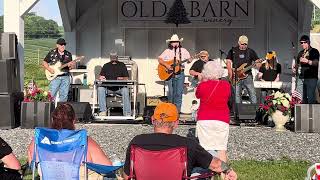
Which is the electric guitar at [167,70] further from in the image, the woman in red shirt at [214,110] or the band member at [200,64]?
the woman in red shirt at [214,110]

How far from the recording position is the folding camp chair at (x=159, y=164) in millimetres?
4582

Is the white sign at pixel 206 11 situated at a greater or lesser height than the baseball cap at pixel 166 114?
greater

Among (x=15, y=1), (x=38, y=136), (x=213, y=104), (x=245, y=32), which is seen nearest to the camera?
(x=38, y=136)

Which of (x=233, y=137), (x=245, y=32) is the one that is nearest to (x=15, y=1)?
(x=233, y=137)

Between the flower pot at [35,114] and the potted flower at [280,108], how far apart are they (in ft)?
11.8

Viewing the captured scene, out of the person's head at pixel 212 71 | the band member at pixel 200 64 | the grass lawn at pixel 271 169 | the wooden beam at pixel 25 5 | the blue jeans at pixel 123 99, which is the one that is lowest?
the grass lawn at pixel 271 169

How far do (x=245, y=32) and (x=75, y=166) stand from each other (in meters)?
9.84

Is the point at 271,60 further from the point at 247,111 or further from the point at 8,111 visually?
the point at 8,111

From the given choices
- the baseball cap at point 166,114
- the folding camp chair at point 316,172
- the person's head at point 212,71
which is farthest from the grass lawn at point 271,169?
the baseball cap at point 166,114

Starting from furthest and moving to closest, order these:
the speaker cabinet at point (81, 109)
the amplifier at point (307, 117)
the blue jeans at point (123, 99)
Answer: the blue jeans at point (123, 99) < the speaker cabinet at point (81, 109) < the amplifier at point (307, 117)

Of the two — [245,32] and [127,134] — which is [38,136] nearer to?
[127,134]

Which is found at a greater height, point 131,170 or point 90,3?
point 90,3

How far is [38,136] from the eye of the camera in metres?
4.96

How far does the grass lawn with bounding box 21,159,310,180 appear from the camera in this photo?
7.06 m
